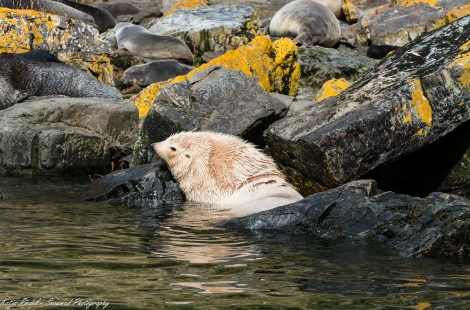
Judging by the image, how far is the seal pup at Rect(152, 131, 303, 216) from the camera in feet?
22.2

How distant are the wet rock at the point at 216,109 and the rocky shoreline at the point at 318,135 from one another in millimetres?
12

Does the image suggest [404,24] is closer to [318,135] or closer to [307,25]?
[307,25]

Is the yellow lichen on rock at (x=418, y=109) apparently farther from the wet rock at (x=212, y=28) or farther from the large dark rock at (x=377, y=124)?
the wet rock at (x=212, y=28)

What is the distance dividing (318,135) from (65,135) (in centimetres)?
405

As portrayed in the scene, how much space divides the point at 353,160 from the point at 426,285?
3.08 metres

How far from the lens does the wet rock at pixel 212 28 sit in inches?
732

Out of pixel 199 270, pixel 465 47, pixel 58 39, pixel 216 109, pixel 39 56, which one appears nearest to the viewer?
pixel 199 270

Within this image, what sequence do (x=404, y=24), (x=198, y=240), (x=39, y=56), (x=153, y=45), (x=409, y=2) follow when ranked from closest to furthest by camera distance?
(x=198, y=240) < (x=39, y=56) < (x=153, y=45) < (x=404, y=24) < (x=409, y=2)

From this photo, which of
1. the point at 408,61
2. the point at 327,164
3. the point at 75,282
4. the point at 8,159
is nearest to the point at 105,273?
the point at 75,282

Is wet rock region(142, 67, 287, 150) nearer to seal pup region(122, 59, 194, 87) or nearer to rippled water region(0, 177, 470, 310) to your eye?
rippled water region(0, 177, 470, 310)

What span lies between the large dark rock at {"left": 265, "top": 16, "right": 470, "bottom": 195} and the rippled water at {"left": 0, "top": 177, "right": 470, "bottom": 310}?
54.8 inches

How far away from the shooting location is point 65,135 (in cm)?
942

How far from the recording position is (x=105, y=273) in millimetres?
3750

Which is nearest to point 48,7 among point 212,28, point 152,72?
point 212,28
